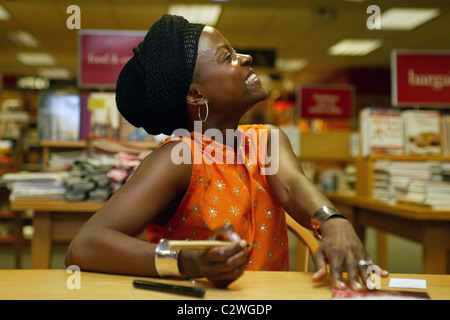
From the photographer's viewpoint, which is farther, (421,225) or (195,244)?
(421,225)

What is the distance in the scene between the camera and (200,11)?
668 cm

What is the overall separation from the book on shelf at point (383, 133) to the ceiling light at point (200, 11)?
3812 millimetres

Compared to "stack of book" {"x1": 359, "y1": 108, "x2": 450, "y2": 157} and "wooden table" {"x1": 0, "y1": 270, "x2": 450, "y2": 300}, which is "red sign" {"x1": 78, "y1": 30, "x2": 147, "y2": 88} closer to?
"stack of book" {"x1": 359, "y1": 108, "x2": 450, "y2": 157}

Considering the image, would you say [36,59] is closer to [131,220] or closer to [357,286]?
[131,220]

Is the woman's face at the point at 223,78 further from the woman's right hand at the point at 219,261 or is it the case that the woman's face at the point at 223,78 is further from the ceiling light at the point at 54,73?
the ceiling light at the point at 54,73

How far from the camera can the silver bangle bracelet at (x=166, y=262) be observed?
2.59 ft

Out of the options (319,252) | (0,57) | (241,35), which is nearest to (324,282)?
(319,252)

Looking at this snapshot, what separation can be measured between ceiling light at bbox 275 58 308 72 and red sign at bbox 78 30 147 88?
7208 millimetres

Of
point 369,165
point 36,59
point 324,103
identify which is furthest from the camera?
point 36,59

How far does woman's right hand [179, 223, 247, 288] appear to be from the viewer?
72 cm

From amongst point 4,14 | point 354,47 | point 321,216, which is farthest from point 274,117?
point 321,216

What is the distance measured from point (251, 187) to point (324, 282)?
1.25 ft

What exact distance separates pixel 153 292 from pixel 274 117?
7.68 metres

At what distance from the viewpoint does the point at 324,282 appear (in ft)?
2.65
